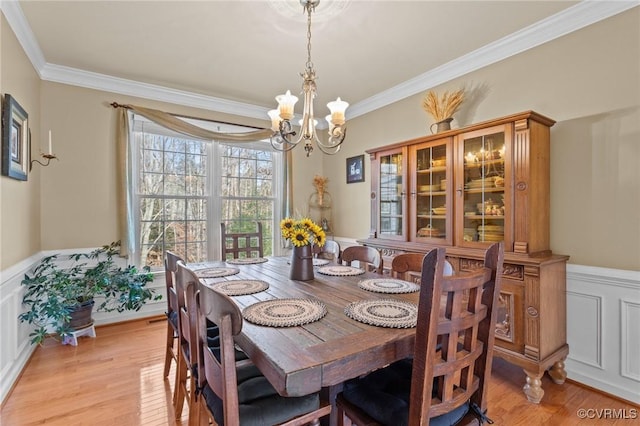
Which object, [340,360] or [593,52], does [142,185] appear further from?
[593,52]

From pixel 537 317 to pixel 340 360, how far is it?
172cm

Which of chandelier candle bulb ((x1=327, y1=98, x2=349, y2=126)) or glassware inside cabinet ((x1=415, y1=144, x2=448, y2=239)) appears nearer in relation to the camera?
chandelier candle bulb ((x1=327, y1=98, x2=349, y2=126))

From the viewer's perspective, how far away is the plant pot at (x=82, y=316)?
288 cm

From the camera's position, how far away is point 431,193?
9.36 feet

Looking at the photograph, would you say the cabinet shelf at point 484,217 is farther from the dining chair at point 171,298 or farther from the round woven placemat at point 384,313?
the dining chair at point 171,298

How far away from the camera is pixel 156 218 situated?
3639mm

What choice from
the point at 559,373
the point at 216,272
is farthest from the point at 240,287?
the point at 559,373

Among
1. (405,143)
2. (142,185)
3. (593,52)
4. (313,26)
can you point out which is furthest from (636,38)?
(142,185)

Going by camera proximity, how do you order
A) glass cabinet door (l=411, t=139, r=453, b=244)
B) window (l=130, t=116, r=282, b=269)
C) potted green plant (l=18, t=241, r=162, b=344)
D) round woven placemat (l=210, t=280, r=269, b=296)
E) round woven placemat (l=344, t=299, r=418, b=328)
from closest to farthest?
round woven placemat (l=344, t=299, r=418, b=328) < round woven placemat (l=210, t=280, r=269, b=296) < potted green plant (l=18, t=241, r=162, b=344) < glass cabinet door (l=411, t=139, r=453, b=244) < window (l=130, t=116, r=282, b=269)

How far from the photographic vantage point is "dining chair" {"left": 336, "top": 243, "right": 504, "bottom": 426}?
98cm

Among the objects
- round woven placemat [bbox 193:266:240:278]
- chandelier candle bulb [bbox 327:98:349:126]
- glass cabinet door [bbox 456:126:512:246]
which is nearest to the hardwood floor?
round woven placemat [bbox 193:266:240:278]

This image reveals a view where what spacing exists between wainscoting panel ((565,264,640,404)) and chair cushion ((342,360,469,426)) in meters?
1.61

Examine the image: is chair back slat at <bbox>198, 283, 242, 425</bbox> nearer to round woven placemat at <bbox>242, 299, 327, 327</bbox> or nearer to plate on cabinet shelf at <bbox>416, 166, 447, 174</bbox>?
round woven placemat at <bbox>242, 299, 327, 327</bbox>

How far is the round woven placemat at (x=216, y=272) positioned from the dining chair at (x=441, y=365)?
1186 millimetres
